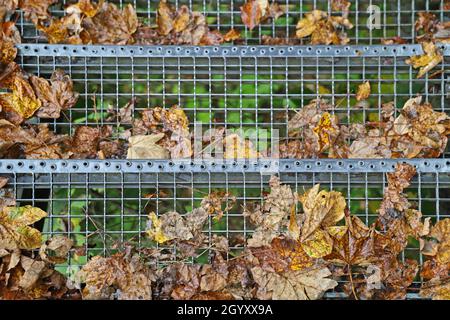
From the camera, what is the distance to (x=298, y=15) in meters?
1.83

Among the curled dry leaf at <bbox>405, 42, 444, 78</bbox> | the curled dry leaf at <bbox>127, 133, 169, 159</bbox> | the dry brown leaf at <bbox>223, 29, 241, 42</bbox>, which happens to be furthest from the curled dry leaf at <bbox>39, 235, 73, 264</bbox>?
the curled dry leaf at <bbox>405, 42, 444, 78</bbox>

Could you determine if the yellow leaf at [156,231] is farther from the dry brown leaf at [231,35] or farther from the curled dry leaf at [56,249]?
the dry brown leaf at [231,35]

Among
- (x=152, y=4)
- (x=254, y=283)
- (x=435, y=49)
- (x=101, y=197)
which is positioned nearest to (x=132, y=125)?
(x=101, y=197)

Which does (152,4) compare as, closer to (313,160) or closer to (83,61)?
(83,61)

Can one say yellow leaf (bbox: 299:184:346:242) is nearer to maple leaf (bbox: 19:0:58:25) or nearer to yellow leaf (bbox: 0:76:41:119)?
yellow leaf (bbox: 0:76:41:119)

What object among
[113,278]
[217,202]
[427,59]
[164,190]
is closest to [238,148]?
[217,202]

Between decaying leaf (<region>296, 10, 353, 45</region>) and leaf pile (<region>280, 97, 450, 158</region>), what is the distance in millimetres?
229

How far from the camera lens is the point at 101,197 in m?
1.86

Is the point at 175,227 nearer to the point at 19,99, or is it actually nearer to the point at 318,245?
the point at 318,245

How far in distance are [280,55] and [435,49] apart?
49 centimetres

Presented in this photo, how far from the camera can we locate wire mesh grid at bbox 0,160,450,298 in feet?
5.47

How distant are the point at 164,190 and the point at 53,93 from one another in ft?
1.54

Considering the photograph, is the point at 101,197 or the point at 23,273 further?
the point at 101,197

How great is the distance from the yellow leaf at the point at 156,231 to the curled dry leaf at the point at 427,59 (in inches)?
37.5
